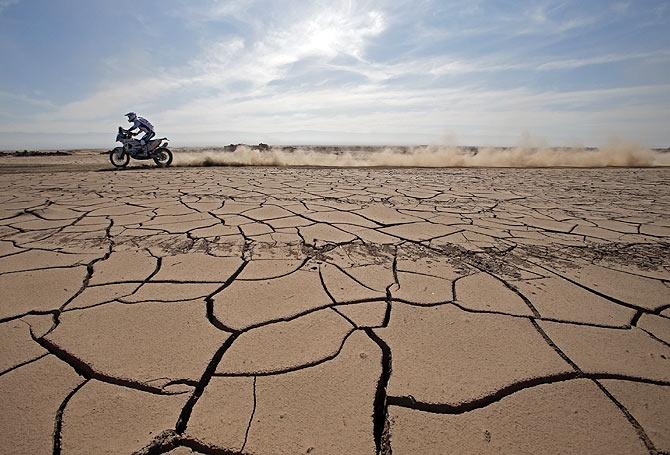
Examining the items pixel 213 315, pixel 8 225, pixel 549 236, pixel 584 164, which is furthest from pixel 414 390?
pixel 584 164

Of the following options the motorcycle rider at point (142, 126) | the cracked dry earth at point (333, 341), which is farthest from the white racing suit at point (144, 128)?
the cracked dry earth at point (333, 341)

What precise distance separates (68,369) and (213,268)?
856 mm

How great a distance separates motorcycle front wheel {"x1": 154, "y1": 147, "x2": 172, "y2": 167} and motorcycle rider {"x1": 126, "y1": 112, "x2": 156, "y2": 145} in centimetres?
59

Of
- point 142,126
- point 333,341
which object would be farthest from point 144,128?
point 333,341

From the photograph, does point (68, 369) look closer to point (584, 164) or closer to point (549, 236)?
point (549, 236)

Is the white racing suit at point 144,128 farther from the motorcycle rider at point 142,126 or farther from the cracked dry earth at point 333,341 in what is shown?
the cracked dry earth at point 333,341

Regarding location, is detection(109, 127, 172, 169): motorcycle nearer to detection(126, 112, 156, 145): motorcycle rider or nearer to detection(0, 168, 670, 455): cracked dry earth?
detection(126, 112, 156, 145): motorcycle rider

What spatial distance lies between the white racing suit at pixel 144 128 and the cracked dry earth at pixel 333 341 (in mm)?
6584

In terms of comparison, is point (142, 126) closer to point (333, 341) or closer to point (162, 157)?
point (162, 157)

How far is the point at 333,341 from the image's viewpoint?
1.21 metres

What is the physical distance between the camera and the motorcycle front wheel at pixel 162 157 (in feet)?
29.5

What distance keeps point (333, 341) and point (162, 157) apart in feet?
32.4

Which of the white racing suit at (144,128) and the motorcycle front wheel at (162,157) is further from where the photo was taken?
the motorcycle front wheel at (162,157)

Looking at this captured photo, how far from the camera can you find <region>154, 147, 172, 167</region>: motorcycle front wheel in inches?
354
